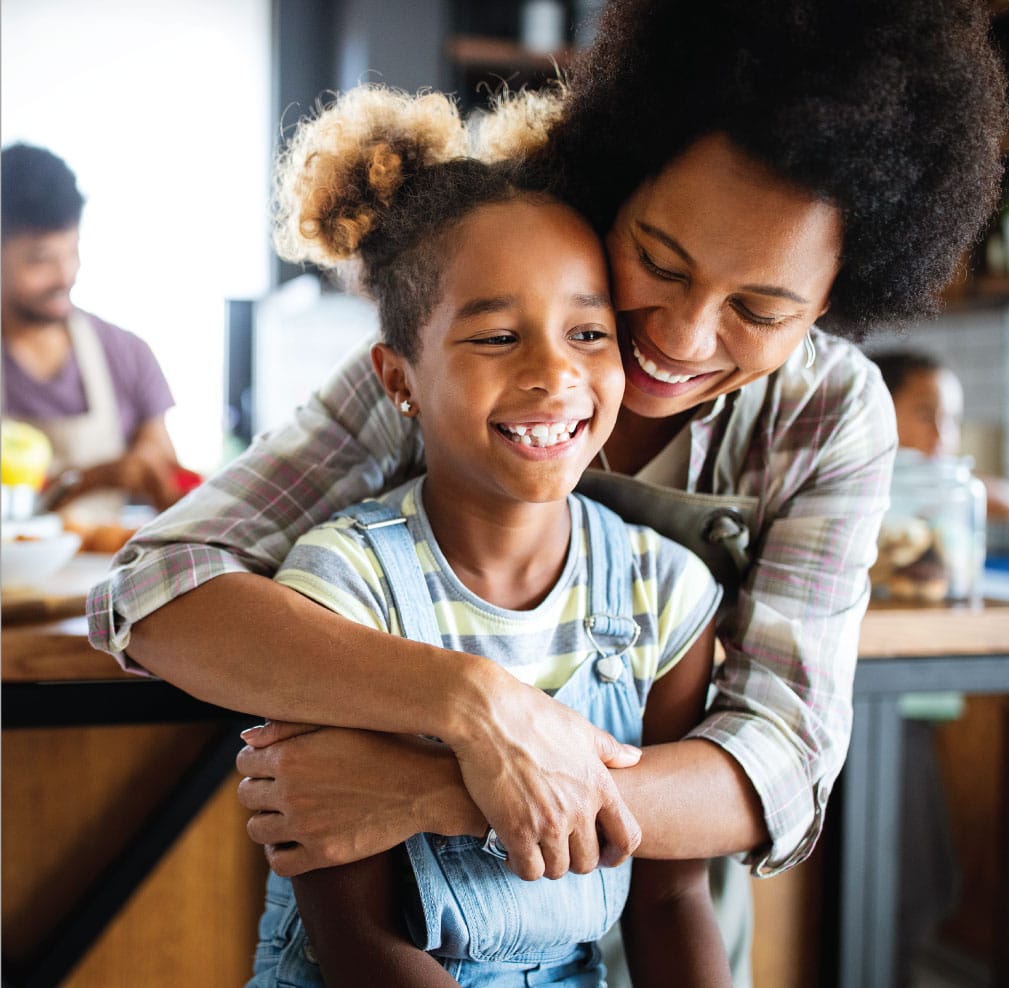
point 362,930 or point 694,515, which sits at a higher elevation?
point 694,515

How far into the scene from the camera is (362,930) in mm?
879

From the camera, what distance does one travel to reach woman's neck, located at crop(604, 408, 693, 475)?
1.20 metres

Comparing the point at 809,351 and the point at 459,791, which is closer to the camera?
the point at 459,791

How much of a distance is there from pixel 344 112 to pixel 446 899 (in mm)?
784

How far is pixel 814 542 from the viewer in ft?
3.62

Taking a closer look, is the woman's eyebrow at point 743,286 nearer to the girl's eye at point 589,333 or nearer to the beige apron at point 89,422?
the girl's eye at point 589,333

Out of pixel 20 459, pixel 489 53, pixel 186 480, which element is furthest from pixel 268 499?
pixel 489 53

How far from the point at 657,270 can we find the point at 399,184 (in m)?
0.28

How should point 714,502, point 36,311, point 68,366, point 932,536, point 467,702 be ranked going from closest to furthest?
point 467,702
point 714,502
point 932,536
point 36,311
point 68,366

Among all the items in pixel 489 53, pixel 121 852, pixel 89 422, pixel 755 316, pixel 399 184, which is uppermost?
pixel 489 53

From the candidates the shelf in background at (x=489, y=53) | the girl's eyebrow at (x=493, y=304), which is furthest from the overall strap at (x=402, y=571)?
the shelf in background at (x=489, y=53)

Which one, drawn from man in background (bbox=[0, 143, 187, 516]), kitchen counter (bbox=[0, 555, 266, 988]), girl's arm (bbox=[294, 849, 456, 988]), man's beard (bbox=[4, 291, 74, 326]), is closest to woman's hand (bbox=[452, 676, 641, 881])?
girl's arm (bbox=[294, 849, 456, 988])

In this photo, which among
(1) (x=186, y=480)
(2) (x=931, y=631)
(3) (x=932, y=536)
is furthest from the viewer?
(1) (x=186, y=480)

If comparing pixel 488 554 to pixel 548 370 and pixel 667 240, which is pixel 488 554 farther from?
pixel 667 240
